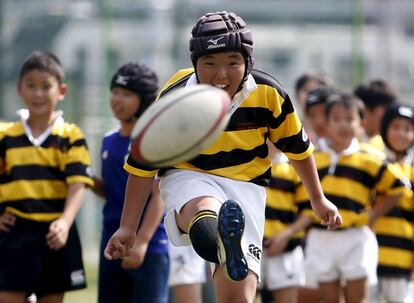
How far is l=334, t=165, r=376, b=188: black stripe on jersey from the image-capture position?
778 cm

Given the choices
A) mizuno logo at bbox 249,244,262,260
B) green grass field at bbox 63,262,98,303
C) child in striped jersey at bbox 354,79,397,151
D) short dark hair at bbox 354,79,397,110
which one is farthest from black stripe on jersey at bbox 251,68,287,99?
green grass field at bbox 63,262,98,303

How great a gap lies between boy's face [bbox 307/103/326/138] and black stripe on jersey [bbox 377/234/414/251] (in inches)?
34.7

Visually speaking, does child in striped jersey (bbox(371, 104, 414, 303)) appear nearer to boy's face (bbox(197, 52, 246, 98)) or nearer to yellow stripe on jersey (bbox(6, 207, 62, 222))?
yellow stripe on jersey (bbox(6, 207, 62, 222))

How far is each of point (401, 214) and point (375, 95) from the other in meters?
1.44

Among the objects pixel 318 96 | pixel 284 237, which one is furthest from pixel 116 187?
pixel 318 96

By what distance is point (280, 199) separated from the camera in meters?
7.88

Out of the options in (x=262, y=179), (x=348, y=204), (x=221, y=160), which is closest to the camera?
(x=221, y=160)

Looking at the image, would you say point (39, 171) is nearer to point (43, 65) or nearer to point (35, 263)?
point (35, 263)

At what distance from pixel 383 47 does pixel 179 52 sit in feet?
8.46

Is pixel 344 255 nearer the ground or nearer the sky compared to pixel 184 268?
nearer the sky

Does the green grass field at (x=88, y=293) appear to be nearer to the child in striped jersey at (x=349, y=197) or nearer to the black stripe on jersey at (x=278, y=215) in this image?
the black stripe on jersey at (x=278, y=215)

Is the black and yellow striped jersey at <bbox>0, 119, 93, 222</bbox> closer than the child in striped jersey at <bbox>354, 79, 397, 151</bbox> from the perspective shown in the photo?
Yes

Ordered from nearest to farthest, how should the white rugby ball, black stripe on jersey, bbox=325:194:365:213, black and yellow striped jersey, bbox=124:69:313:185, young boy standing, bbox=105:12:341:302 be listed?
1. the white rugby ball
2. young boy standing, bbox=105:12:341:302
3. black and yellow striped jersey, bbox=124:69:313:185
4. black stripe on jersey, bbox=325:194:365:213

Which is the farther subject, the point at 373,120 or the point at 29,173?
the point at 373,120
